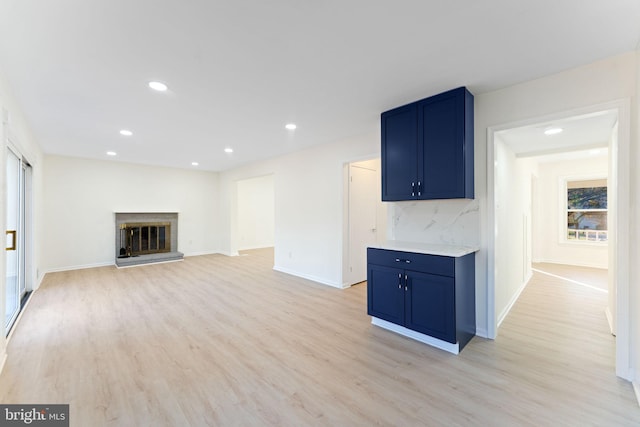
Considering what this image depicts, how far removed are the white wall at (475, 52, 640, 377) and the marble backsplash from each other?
11 cm

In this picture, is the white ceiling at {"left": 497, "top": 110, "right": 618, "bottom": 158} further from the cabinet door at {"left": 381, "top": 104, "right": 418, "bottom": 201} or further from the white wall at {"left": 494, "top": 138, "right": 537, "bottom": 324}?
the cabinet door at {"left": 381, "top": 104, "right": 418, "bottom": 201}

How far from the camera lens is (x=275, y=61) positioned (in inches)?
87.7

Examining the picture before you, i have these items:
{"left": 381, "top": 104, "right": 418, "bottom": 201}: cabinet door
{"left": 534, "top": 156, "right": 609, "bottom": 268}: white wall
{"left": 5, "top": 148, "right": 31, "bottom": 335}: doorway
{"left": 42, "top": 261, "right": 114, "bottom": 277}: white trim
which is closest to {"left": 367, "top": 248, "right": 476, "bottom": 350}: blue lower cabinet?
{"left": 381, "top": 104, "right": 418, "bottom": 201}: cabinet door

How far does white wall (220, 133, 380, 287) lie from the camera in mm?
4668

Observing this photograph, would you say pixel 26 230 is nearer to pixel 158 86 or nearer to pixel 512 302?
pixel 158 86

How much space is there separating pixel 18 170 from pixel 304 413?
15.8ft

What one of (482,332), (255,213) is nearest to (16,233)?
(482,332)

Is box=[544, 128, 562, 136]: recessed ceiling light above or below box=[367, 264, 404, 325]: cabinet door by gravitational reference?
above

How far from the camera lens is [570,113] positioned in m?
2.35

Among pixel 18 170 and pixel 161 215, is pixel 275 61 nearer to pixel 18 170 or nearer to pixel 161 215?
pixel 18 170

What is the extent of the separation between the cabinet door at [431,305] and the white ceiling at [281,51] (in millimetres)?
1875

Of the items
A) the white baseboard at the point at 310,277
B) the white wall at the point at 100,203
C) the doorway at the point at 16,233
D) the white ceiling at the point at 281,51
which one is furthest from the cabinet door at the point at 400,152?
the white wall at the point at 100,203

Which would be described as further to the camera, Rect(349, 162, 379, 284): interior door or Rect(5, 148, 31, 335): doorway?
Rect(349, 162, 379, 284): interior door

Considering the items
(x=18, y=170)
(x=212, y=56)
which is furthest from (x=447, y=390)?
(x=18, y=170)
